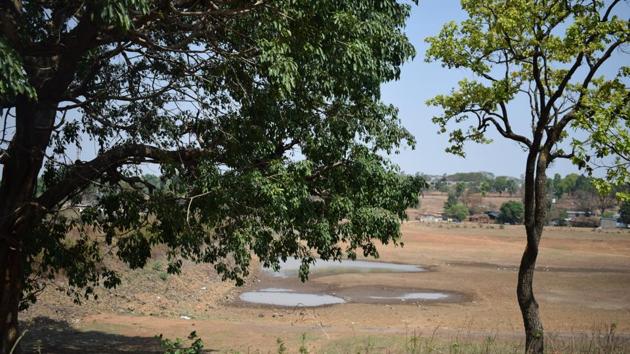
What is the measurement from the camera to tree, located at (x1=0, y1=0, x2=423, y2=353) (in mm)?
8898

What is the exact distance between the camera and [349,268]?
36.0 m

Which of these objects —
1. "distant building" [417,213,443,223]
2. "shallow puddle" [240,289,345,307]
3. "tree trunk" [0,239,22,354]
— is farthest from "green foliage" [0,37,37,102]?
"distant building" [417,213,443,223]

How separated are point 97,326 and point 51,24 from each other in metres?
9.73

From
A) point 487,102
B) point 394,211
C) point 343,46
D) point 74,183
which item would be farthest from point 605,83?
point 74,183

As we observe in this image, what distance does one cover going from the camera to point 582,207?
128 meters

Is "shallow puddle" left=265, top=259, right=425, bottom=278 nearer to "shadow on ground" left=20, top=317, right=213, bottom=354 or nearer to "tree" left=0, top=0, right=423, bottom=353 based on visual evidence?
"shadow on ground" left=20, top=317, right=213, bottom=354

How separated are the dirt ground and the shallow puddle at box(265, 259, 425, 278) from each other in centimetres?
160

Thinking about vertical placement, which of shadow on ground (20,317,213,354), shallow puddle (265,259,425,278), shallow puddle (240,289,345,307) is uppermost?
shallow puddle (265,259,425,278)

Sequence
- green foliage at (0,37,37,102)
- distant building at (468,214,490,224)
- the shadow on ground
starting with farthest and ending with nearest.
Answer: distant building at (468,214,490,224)
the shadow on ground
green foliage at (0,37,37,102)

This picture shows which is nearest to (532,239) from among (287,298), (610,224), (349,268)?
(287,298)

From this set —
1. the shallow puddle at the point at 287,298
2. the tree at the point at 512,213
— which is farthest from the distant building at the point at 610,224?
the shallow puddle at the point at 287,298

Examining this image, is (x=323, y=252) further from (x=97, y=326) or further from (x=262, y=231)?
(x=97, y=326)

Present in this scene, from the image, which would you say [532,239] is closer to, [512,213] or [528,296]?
[528,296]

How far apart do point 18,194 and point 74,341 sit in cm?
608
